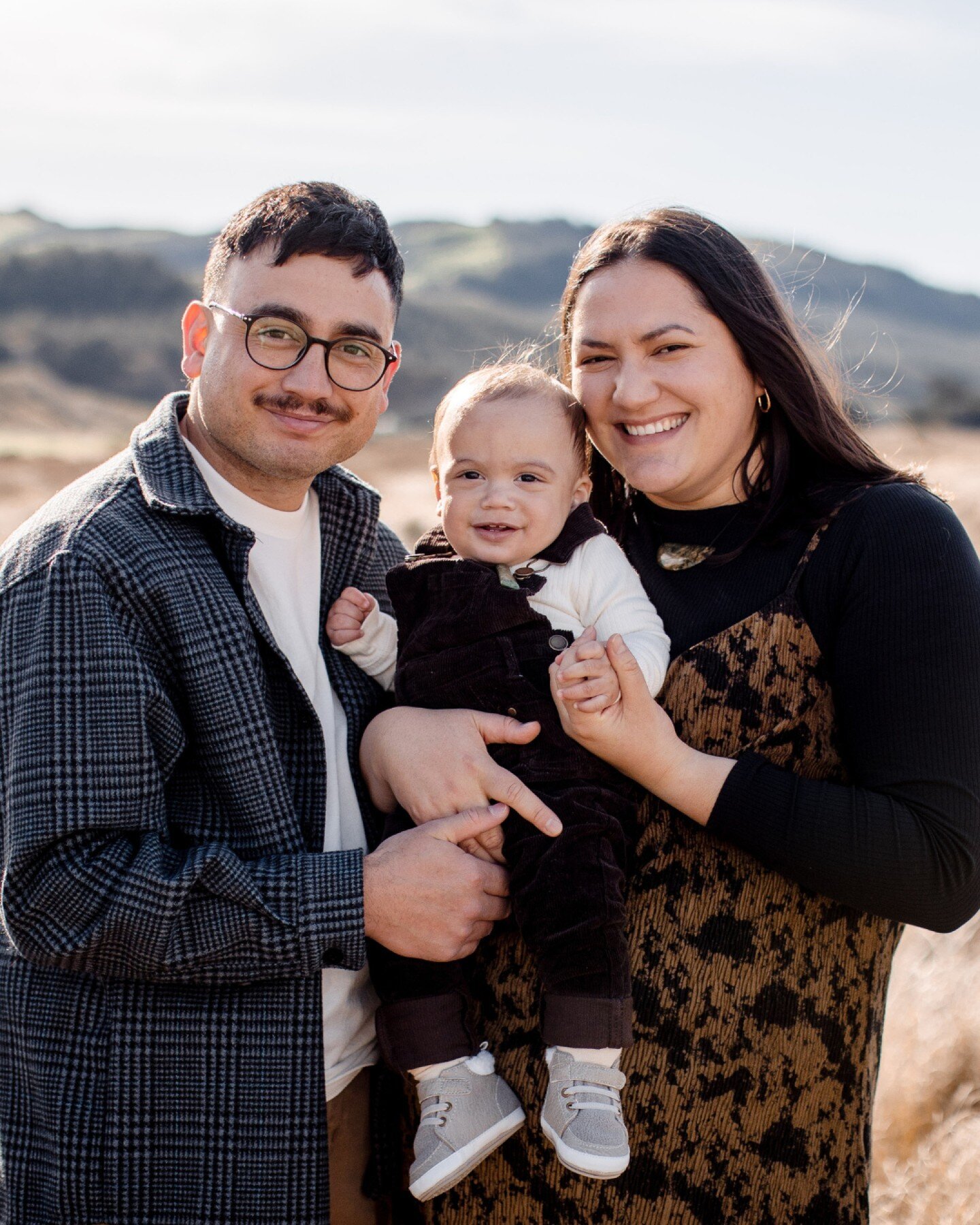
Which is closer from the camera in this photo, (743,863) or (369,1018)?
(743,863)

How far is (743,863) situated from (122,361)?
67754 millimetres

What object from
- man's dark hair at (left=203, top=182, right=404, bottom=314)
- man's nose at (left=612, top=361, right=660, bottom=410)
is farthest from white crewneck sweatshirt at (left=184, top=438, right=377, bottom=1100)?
man's nose at (left=612, top=361, right=660, bottom=410)

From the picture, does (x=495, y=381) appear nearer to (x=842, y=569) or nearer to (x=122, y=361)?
(x=842, y=569)

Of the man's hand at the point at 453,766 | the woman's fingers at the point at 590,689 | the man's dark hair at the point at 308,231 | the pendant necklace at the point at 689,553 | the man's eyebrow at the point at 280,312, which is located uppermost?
the man's dark hair at the point at 308,231

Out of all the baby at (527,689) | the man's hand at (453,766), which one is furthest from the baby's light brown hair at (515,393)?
the man's hand at (453,766)

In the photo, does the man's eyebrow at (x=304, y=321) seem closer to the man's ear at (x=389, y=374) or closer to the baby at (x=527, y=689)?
the man's ear at (x=389, y=374)

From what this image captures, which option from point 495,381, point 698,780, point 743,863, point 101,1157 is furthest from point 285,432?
point 101,1157

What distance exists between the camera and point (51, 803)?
6.97 feet

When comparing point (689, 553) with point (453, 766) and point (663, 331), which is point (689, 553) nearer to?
point (663, 331)

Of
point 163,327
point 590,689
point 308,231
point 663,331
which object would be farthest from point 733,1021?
point 163,327

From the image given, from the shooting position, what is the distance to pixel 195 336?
2828 millimetres

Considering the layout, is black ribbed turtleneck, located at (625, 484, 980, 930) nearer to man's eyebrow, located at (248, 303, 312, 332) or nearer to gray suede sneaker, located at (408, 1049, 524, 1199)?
gray suede sneaker, located at (408, 1049, 524, 1199)

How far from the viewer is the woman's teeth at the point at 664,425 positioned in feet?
8.77

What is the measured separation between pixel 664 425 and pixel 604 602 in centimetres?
45
